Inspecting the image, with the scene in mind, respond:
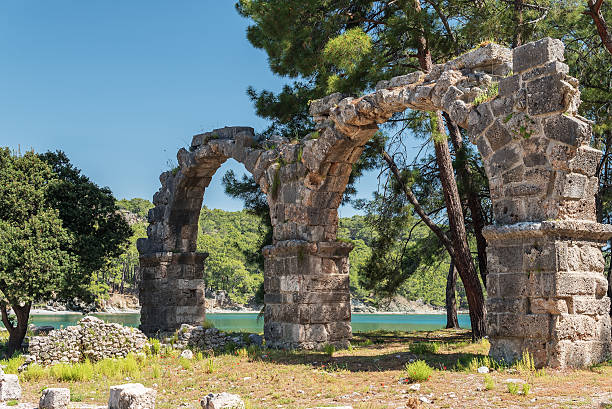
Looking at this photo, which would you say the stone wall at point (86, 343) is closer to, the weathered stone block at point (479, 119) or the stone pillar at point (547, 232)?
the stone pillar at point (547, 232)

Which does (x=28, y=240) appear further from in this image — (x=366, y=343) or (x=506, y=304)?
(x=506, y=304)

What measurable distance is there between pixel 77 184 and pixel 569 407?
11.7 m

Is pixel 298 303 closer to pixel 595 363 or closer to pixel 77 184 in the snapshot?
pixel 595 363

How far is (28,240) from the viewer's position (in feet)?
41.4

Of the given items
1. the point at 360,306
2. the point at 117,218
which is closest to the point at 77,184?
the point at 117,218

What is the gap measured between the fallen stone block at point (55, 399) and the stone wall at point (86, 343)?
354 centimetres

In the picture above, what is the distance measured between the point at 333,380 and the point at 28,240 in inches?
311

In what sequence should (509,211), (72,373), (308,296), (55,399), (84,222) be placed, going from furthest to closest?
1. (84,222)
2. (308,296)
3. (72,373)
4. (509,211)
5. (55,399)

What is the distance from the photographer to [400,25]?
1137 centimetres

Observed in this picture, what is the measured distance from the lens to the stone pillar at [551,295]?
277 inches

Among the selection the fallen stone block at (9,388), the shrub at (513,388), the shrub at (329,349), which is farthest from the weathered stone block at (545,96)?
the fallen stone block at (9,388)

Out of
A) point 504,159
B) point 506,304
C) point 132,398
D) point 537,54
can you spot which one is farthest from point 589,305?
point 132,398

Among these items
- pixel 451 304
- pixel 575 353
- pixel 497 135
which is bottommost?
pixel 575 353

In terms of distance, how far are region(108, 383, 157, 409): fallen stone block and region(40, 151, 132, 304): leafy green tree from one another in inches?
296
